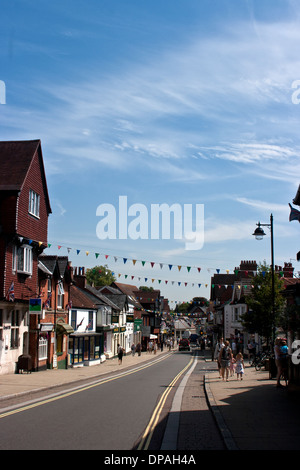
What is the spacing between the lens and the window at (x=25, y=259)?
28.5 meters

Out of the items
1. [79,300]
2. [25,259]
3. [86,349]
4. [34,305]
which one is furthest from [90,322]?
[25,259]

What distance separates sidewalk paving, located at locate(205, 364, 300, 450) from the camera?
9219 mm

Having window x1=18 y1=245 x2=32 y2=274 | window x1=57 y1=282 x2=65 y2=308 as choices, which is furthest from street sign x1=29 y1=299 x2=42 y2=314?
window x1=57 y1=282 x2=65 y2=308

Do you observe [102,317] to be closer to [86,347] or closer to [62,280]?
[86,347]

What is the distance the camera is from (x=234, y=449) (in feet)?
28.2

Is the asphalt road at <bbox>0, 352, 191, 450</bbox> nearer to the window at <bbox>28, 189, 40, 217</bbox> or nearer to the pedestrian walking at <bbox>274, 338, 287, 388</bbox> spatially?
the pedestrian walking at <bbox>274, 338, 287, 388</bbox>

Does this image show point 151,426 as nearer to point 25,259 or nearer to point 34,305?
point 34,305

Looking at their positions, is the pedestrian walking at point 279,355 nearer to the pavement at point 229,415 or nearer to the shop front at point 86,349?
the pavement at point 229,415

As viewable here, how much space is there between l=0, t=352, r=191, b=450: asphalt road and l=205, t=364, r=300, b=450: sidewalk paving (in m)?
1.52

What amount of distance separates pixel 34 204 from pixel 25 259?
3.48m

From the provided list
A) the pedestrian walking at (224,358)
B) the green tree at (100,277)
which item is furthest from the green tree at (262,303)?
the green tree at (100,277)

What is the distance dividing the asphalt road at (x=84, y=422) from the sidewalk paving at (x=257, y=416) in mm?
1518

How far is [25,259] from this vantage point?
95.6 ft

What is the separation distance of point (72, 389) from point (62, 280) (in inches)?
718
